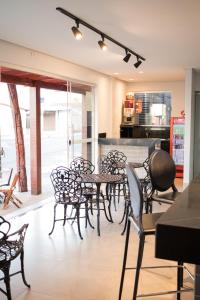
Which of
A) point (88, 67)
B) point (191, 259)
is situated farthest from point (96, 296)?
point (88, 67)

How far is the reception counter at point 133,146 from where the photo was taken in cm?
749

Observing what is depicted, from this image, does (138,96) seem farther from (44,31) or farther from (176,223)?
(176,223)

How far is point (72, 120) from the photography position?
6926 millimetres

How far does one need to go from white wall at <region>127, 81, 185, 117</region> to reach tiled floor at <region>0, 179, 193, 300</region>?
5388 mm

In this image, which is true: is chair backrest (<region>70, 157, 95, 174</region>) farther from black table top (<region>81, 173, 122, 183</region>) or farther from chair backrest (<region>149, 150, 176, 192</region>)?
chair backrest (<region>149, 150, 176, 192</region>)

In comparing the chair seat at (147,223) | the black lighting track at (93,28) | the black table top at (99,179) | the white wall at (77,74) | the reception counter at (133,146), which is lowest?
the black table top at (99,179)

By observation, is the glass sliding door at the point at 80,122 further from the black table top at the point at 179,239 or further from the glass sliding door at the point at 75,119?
the black table top at the point at 179,239

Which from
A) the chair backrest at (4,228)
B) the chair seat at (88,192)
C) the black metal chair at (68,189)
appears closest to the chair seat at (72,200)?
the black metal chair at (68,189)

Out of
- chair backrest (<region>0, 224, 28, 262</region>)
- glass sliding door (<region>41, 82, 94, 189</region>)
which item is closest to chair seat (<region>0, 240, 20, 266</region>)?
chair backrest (<region>0, 224, 28, 262</region>)

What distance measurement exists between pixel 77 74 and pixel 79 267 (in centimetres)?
441

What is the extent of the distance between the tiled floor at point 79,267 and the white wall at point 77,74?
2.47m

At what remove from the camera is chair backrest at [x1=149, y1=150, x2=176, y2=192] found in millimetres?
2779

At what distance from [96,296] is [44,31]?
310 centimetres

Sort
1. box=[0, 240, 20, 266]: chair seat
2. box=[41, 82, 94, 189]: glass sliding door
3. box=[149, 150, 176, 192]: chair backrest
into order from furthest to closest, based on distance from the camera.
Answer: box=[41, 82, 94, 189]: glass sliding door → box=[149, 150, 176, 192]: chair backrest → box=[0, 240, 20, 266]: chair seat
